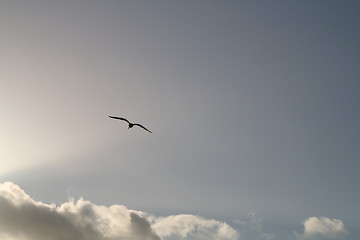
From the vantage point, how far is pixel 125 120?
80.2m

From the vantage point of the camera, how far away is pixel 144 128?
259 ft

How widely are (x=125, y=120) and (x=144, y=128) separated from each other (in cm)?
484
